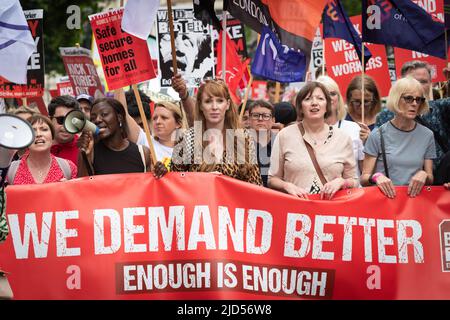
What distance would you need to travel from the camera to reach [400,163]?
806 centimetres

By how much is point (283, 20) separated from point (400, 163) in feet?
Result: 5.90

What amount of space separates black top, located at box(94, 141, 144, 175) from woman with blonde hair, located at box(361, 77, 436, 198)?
1756 mm

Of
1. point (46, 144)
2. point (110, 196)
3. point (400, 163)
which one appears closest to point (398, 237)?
point (400, 163)

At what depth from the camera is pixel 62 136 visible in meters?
9.48

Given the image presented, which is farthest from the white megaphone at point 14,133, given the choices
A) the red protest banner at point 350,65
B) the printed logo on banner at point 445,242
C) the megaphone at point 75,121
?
the red protest banner at point 350,65

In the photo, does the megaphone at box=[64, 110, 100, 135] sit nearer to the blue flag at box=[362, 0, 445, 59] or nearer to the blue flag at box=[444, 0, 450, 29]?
the blue flag at box=[362, 0, 445, 59]

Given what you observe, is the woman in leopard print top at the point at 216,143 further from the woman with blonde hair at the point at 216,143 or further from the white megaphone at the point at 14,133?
the white megaphone at the point at 14,133

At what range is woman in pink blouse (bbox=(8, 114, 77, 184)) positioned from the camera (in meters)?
8.12

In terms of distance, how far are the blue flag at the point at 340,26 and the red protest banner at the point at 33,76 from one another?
297 centimetres

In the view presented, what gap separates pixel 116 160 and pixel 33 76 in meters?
3.08

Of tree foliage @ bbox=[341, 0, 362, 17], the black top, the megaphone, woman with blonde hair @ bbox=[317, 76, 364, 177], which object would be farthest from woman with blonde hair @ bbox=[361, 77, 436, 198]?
tree foliage @ bbox=[341, 0, 362, 17]

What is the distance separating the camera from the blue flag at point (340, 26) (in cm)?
1044

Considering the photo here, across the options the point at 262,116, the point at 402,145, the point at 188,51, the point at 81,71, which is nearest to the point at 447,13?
the point at 262,116
